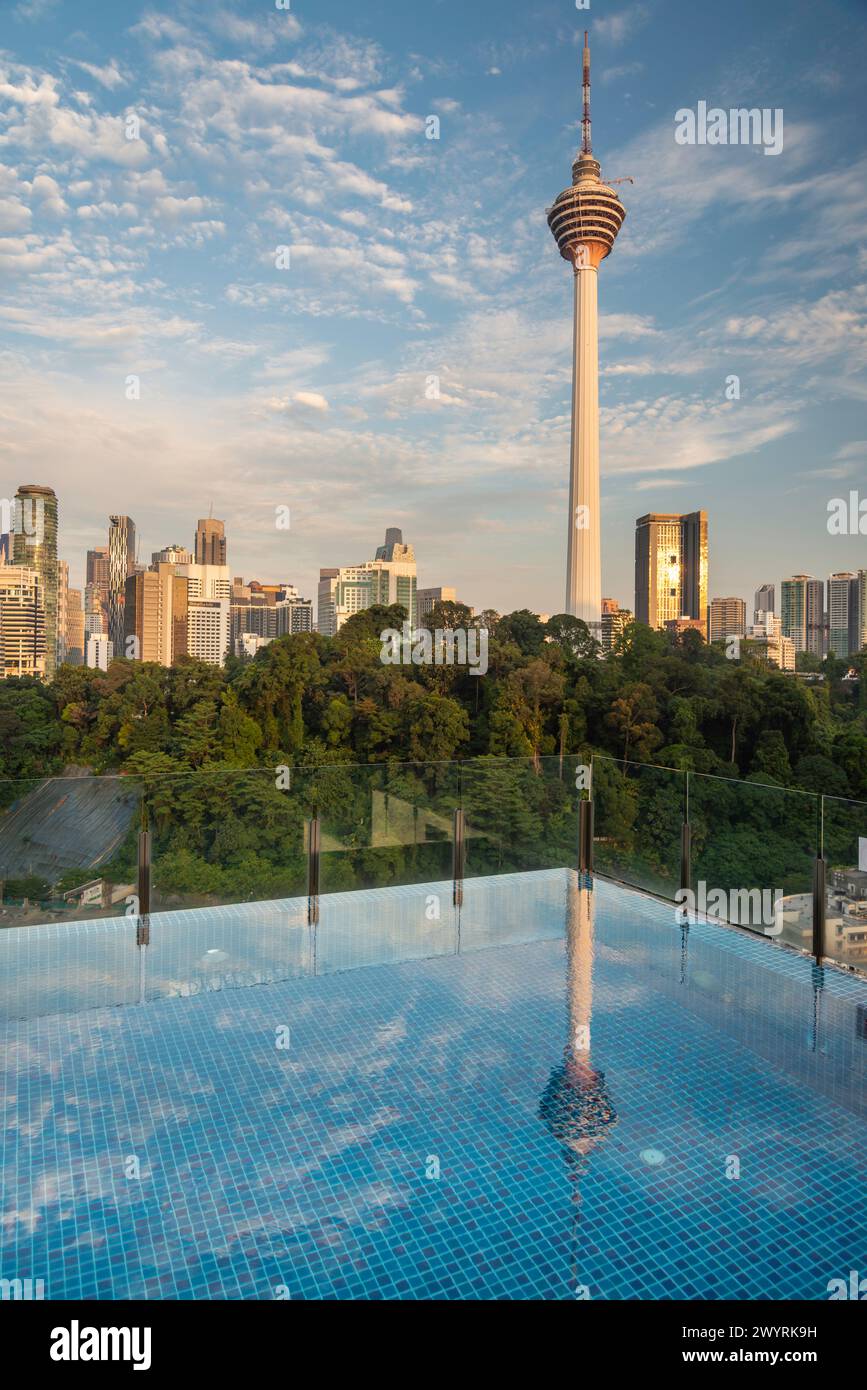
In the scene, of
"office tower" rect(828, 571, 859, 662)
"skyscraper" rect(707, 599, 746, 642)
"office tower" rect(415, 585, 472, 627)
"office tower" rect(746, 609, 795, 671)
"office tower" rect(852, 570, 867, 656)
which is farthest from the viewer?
"skyscraper" rect(707, 599, 746, 642)

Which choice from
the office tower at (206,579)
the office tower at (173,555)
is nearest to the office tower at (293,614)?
the office tower at (206,579)

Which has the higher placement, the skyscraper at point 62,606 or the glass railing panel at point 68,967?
the skyscraper at point 62,606

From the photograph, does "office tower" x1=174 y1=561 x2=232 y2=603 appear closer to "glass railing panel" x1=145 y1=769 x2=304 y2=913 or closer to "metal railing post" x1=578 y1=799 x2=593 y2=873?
"glass railing panel" x1=145 y1=769 x2=304 y2=913

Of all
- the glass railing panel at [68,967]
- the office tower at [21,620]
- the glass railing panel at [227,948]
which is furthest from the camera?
the office tower at [21,620]

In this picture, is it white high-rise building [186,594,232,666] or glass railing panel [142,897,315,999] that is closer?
glass railing panel [142,897,315,999]

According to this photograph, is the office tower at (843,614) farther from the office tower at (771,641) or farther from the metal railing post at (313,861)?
the metal railing post at (313,861)

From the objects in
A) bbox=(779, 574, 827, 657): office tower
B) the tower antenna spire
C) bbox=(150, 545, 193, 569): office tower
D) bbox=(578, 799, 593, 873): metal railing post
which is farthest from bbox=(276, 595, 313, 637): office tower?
Result: bbox=(578, 799, 593, 873): metal railing post
